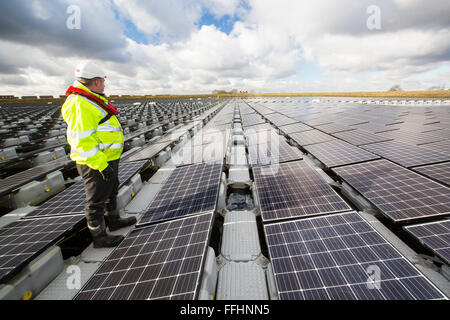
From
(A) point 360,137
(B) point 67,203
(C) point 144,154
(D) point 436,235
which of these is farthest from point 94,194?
(A) point 360,137

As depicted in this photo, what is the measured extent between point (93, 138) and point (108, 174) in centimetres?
74

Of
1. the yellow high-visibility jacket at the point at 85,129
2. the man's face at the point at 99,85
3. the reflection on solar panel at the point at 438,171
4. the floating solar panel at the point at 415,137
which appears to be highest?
the man's face at the point at 99,85

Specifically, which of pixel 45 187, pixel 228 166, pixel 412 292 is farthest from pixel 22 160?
pixel 412 292

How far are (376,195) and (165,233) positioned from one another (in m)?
5.02

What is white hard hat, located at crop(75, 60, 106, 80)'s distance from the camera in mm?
3467

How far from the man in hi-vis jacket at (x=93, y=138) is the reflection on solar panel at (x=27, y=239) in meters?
0.58

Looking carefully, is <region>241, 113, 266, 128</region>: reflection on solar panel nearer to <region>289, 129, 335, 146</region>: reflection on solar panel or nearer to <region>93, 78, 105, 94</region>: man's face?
<region>289, 129, 335, 146</region>: reflection on solar panel

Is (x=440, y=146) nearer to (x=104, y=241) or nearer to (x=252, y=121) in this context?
(x=104, y=241)

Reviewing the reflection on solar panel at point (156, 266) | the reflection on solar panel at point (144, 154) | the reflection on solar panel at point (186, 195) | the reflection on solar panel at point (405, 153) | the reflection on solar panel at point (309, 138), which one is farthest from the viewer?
the reflection on solar panel at point (309, 138)

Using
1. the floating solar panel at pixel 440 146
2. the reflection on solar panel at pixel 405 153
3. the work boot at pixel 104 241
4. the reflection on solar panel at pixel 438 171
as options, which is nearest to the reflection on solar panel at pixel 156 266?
the work boot at pixel 104 241

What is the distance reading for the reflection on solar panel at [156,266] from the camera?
2.52 metres

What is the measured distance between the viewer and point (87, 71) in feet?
11.5

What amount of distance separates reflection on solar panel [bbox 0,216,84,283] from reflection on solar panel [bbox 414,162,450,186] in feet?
29.4

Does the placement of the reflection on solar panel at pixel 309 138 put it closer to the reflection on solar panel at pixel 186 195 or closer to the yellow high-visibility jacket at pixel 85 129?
the reflection on solar panel at pixel 186 195
